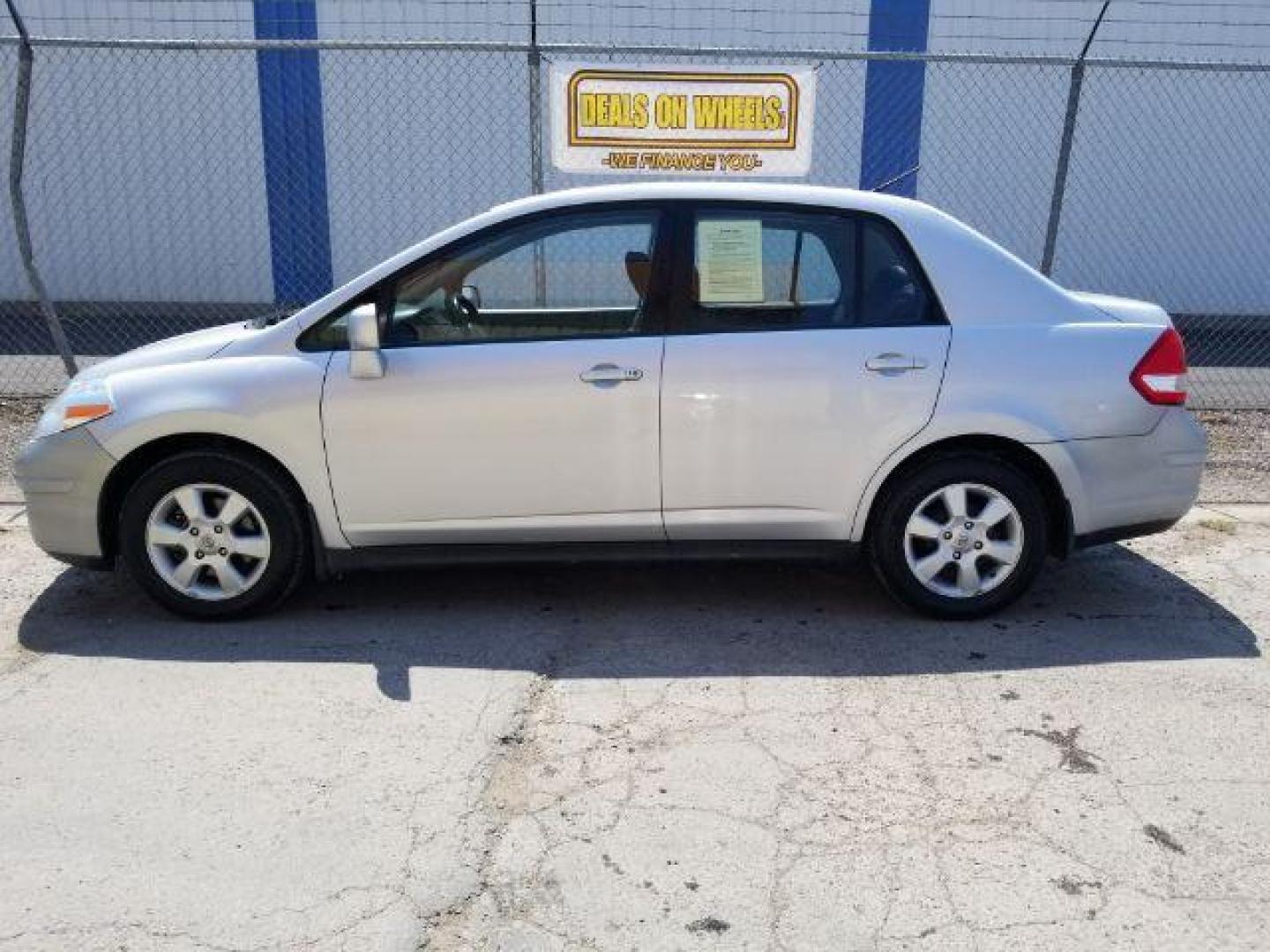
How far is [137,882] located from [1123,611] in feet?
12.5

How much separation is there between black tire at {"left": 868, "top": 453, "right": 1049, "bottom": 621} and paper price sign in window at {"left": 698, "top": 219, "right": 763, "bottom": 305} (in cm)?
95

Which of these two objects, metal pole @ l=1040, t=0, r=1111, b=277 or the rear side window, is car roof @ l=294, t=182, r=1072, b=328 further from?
metal pole @ l=1040, t=0, r=1111, b=277

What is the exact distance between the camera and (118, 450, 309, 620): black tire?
4359 mm

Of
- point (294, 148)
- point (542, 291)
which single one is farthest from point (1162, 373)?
point (294, 148)

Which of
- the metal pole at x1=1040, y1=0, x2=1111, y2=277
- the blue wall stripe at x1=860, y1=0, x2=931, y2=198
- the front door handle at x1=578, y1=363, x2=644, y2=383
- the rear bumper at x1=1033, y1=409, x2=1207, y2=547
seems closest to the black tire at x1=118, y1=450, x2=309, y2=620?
the front door handle at x1=578, y1=363, x2=644, y2=383

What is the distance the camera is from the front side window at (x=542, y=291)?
4391mm

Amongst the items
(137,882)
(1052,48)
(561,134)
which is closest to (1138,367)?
(137,882)

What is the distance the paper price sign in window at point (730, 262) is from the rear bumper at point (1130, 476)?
1.26 meters

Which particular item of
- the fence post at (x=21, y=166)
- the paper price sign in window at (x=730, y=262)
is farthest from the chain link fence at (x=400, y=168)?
the paper price sign in window at (x=730, y=262)

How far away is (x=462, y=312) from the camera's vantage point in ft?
14.6

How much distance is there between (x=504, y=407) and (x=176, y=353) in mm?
1354

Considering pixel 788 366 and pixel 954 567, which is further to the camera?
pixel 954 567

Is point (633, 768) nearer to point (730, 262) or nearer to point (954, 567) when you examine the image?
point (954, 567)

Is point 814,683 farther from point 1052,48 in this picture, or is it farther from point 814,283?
point 1052,48
